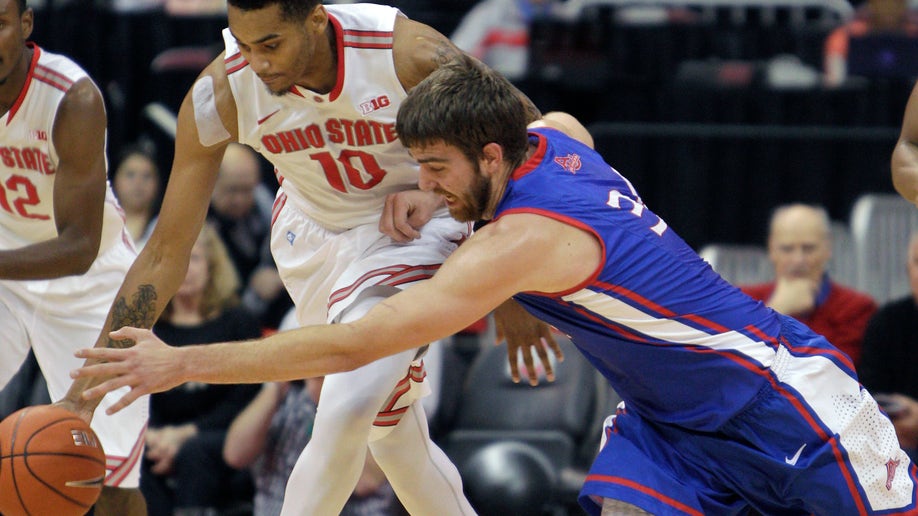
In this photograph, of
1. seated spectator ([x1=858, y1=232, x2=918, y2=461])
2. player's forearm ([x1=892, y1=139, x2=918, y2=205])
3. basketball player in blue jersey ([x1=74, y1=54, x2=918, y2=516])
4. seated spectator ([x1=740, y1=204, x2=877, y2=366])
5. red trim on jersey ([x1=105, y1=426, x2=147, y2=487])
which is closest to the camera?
basketball player in blue jersey ([x1=74, y1=54, x2=918, y2=516])

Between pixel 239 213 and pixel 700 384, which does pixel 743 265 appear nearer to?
pixel 239 213

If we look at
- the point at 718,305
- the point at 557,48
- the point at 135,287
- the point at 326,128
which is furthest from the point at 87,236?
the point at 557,48

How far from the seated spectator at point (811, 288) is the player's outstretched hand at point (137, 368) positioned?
4397 millimetres

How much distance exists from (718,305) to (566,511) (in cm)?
330

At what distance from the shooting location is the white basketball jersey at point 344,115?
4660mm

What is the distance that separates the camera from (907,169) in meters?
4.85

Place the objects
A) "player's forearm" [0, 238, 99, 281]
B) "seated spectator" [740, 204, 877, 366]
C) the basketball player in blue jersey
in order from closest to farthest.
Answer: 1. the basketball player in blue jersey
2. "player's forearm" [0, 238, 99, 281]
3. "seated spectator" [740, 204, 877, 366]

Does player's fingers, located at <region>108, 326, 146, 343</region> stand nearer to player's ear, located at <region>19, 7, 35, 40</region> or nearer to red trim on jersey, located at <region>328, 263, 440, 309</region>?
red trim on jersey, located at <region>328, 263, 440, 309</region>

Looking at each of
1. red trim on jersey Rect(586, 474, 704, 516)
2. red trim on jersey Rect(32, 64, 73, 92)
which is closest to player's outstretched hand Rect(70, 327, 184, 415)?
red trim on jersey Rect(586, 474, 704, 516)

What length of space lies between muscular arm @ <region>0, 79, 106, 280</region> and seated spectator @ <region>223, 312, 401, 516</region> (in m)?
1.92

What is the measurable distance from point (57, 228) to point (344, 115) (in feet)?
3.93

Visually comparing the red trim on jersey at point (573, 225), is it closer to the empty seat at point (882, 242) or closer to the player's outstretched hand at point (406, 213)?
the player's outstretched hand at point (406, 213)

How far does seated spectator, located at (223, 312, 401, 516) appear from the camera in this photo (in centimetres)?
691

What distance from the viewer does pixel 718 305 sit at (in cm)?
405
